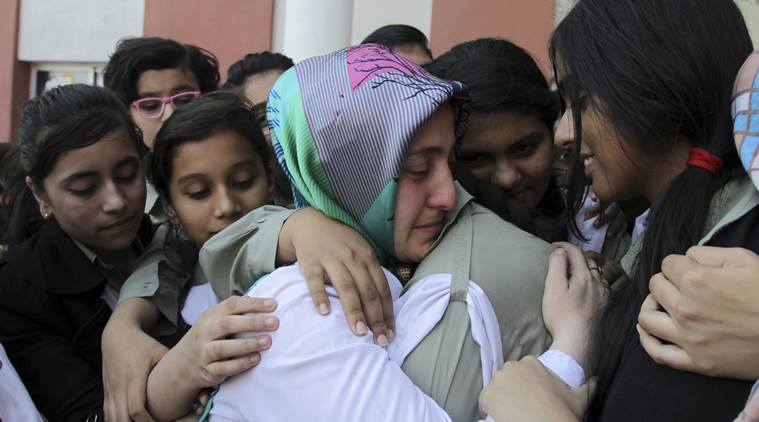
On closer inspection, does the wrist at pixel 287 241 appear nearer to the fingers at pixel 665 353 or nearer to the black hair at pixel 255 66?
the fingers at pixel 665 353

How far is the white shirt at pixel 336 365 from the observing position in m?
1.26

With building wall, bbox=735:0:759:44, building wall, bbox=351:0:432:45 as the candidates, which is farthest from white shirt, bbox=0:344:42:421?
building wall, bbox=351:0:432:45

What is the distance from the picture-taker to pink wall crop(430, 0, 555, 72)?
6.23 metres

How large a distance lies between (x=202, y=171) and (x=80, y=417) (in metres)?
0.84

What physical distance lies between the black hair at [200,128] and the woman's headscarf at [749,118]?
1.63 meters

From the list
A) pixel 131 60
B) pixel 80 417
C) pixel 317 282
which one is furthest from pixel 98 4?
pixel 317 282

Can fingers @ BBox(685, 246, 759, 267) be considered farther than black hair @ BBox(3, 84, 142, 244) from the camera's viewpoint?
No

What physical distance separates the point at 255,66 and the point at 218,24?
381 cm

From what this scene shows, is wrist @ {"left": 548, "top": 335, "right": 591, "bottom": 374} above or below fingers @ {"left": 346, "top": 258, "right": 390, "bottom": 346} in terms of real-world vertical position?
below

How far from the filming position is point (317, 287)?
1385mm

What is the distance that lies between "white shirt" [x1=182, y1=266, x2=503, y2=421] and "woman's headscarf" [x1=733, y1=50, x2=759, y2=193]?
509mm

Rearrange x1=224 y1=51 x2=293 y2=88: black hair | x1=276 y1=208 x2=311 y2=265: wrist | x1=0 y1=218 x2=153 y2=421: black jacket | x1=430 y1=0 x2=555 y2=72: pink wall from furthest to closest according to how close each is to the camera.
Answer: x1=430 y1=0 x2=555 y2=72: pink wall < x1=224 y1=51 x2=293 y2=88: black hair < x1=0 y1=218 x2=153 y2=421: black jacket < x1=276 y1=208 x2=311 y2=265: wrist

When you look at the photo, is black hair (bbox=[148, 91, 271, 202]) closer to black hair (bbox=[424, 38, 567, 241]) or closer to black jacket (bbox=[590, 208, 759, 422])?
black hair (bbox=[424, 38, 567, 241])

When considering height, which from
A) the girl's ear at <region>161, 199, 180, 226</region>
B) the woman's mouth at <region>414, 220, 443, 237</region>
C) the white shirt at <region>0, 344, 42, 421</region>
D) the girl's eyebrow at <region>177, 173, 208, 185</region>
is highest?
the woman's mouth at <region>414, 220, 443, 237</region>
